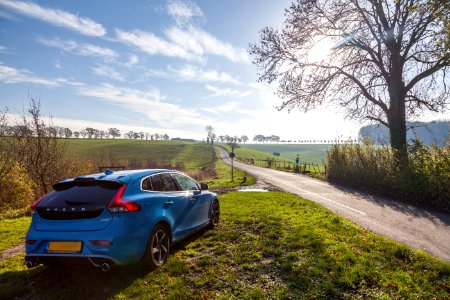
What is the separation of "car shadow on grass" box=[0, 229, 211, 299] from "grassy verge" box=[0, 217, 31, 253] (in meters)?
2.45

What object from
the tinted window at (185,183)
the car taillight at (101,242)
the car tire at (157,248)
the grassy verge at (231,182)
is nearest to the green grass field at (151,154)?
the grassy verge at (231,182)

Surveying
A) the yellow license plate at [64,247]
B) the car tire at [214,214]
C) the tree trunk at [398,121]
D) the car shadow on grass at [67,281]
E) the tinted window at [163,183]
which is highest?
the tree trunk at [398,121]

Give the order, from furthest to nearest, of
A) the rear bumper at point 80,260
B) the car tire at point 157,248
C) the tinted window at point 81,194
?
the car tire at point 157,248 → the tinted window at point 81,194 → the rear bumper at point 80,260

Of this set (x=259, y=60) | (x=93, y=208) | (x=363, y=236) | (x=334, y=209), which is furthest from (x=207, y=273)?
(x=259, y=60)

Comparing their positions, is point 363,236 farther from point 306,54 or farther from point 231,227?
point 306,54

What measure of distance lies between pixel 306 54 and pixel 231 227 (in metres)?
15.5

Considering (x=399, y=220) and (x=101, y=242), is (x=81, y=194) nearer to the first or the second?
(x=101, y=242)

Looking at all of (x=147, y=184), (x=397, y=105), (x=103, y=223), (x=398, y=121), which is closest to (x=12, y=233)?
(x=147, y=184)

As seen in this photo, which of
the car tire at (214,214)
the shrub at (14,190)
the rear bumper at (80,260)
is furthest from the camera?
the shrub at (14,190)

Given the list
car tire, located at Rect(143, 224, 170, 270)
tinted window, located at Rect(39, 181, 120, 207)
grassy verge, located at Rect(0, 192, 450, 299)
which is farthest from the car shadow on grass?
tinted window, located at Rect(39, 181, 120, 207)

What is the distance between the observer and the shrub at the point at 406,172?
39.2 ft

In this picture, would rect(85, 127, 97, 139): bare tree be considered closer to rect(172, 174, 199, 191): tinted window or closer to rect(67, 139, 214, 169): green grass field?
rect(67, 139, 214, 169): green grass field

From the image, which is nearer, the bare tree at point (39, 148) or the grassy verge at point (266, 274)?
the grassy verge at point (266, 274)

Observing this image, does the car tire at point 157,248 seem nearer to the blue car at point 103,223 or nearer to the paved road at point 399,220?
the blue car at point 103,223
